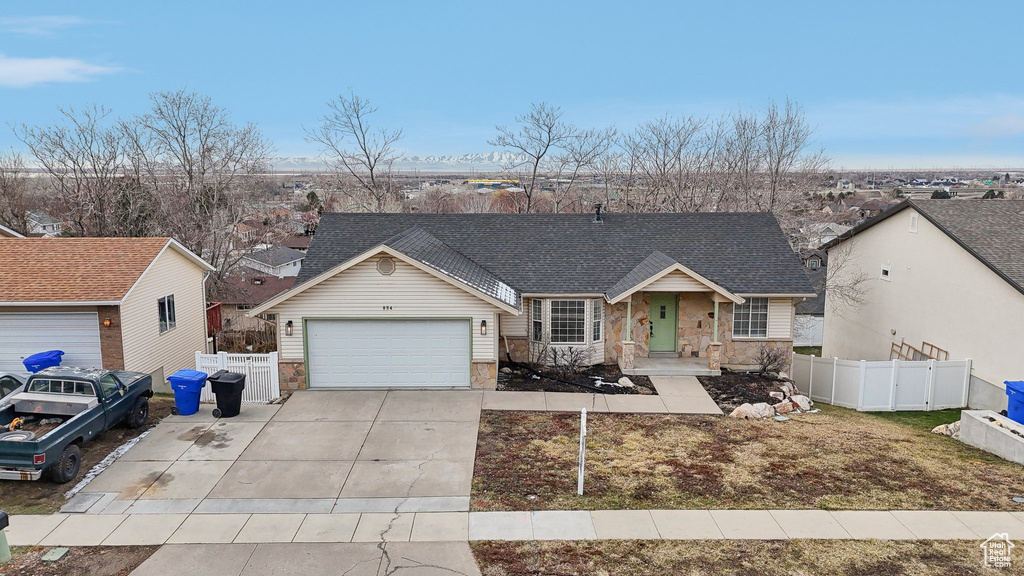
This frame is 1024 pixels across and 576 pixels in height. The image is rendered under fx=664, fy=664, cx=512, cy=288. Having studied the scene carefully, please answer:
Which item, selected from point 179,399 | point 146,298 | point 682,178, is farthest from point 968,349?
point 682,178

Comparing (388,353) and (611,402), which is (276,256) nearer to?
(388,353)

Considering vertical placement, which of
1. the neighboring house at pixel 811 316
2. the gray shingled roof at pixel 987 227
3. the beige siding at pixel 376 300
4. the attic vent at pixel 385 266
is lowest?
the neighboring house at pixel 811 316

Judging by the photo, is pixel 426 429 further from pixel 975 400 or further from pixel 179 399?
pixel 975 400

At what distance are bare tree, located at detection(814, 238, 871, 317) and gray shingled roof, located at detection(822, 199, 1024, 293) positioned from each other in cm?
293

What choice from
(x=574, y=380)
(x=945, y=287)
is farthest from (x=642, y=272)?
(x=945, y=287)

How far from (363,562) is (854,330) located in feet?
73.9

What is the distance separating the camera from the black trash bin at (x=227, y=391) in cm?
1445

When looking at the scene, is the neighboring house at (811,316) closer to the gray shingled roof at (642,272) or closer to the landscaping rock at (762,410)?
the gray shingled roof at (642,272)

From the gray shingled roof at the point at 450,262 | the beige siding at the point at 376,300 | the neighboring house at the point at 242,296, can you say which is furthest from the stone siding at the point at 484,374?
the neighboring house at the point at 242,296

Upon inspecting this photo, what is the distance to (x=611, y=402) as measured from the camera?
15797 mm

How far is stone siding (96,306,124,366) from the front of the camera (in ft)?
52.6

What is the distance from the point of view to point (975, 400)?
57.3 ft

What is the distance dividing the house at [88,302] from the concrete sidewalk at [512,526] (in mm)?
7212

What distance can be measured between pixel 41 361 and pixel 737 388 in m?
17.0
